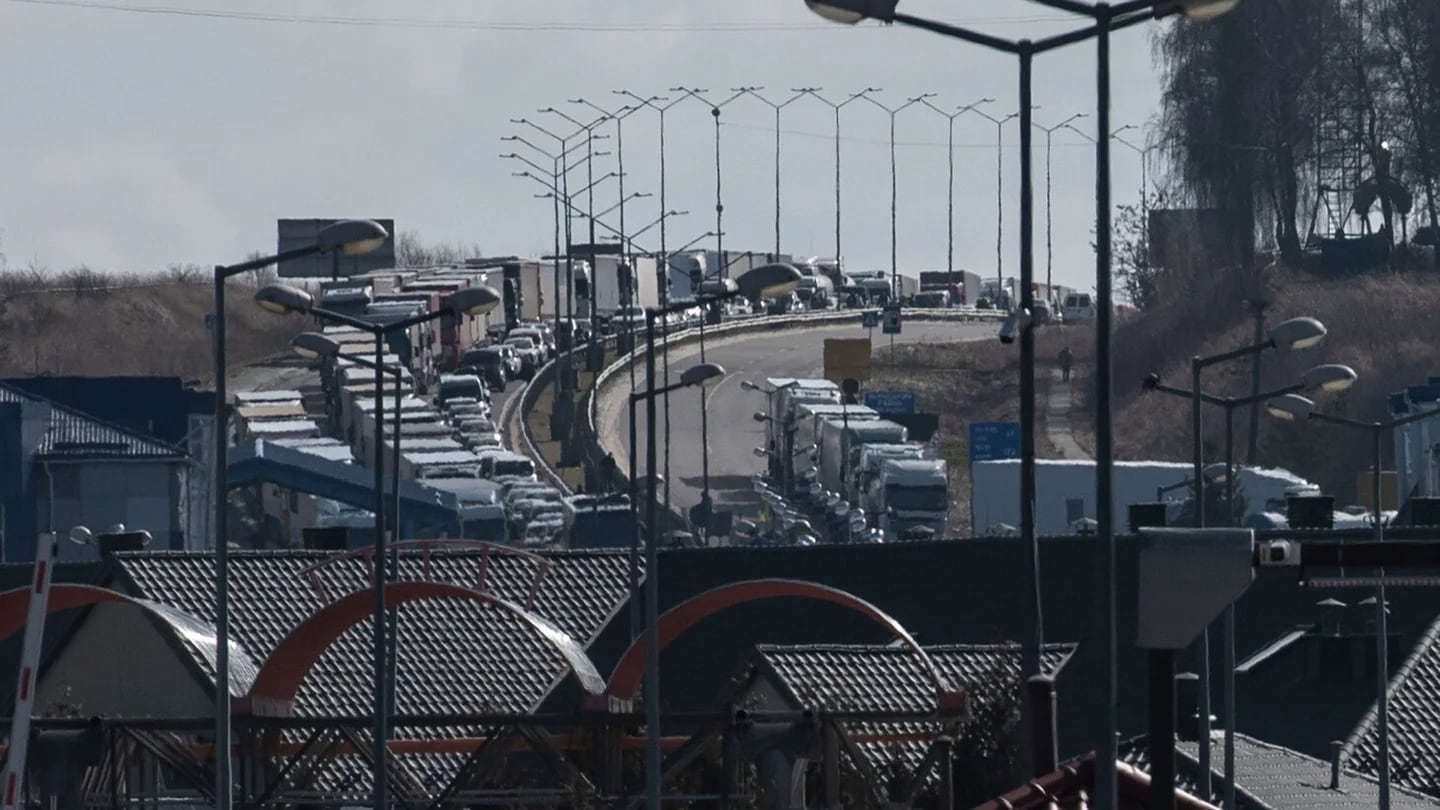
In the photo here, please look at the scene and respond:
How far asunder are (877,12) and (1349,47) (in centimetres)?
10140

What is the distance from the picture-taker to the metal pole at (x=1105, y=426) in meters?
17.8

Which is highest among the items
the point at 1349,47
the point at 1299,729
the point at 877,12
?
the point at 1349,47

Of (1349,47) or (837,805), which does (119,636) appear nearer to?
(837,805)

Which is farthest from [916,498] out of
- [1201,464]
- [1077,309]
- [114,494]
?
[1077,309]

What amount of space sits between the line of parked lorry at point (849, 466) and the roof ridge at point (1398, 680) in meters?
29.7

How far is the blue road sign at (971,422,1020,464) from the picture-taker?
88.0m

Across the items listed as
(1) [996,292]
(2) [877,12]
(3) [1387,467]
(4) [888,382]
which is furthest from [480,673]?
(1) [996,292]

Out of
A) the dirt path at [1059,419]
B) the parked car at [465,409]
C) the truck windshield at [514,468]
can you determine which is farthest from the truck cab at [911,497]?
the parked car at [465,409]

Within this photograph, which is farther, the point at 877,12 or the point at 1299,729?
the point at 1299,729

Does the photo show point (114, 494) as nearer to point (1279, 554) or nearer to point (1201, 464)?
point (1201, 464)

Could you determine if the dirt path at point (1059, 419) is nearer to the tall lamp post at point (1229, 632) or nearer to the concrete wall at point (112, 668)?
the concrete wall at point (112, 668)

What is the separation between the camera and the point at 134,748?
3416cm

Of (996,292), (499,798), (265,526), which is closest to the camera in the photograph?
(499,798)

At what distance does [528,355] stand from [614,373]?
12.0 m
